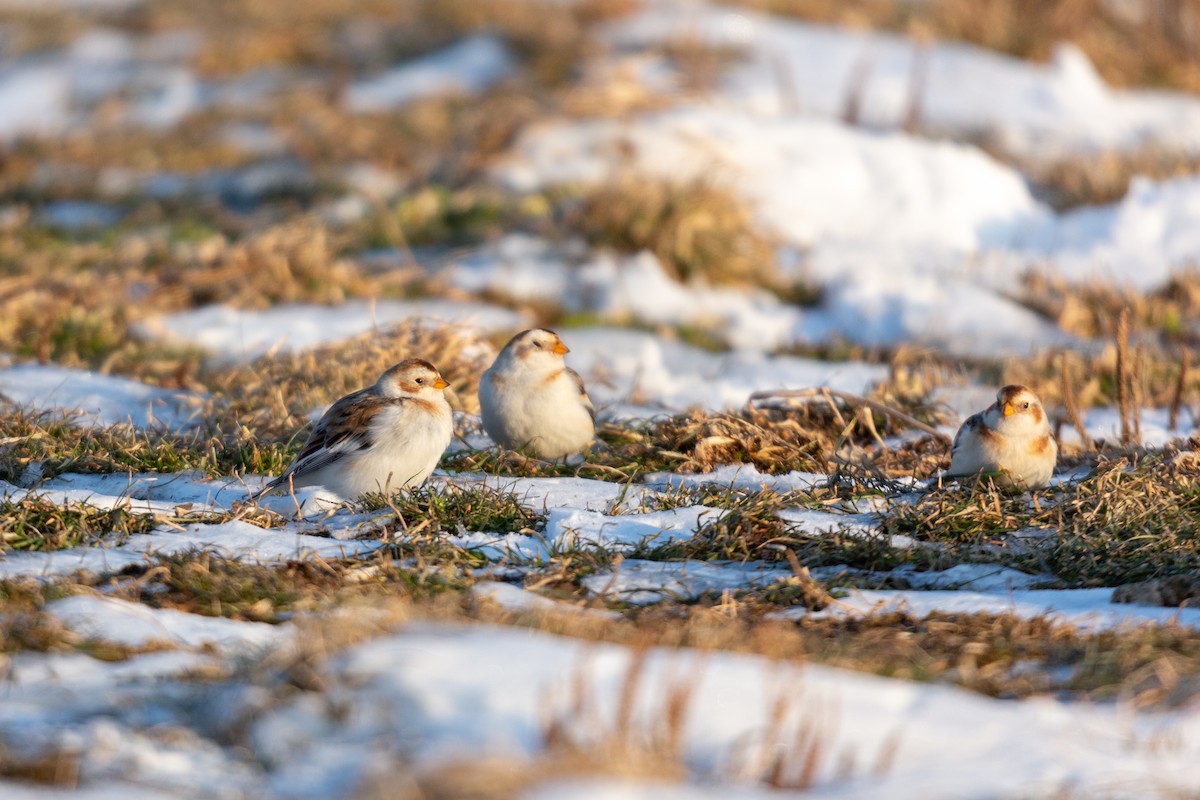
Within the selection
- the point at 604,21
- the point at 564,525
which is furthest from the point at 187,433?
the point at 604,21

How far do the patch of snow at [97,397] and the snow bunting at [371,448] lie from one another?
1099 mm

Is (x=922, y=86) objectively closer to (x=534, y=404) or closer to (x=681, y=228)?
(x=681, y=228)

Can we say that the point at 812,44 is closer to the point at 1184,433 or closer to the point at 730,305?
the point at 730,305

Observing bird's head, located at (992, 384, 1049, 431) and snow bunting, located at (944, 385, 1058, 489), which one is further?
bird's head, located at (992, 384, 1049, 431)

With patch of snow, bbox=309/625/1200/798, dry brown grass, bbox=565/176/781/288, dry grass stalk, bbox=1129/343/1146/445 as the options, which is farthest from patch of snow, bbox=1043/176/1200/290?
patch of snow, bbox=309/625/1200/798

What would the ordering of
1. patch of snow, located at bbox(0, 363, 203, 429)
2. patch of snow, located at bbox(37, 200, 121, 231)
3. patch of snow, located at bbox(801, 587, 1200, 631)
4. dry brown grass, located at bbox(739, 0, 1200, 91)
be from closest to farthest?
patch of snow, located at bbox(801, 587, 1200, 631)
patch of snow, located at bbox(0, 363, 203, 429)
patch of snow, located at bbox(37, 200, 121, 231)
dry brown grass, located at bbox(739, 0, 1200, 91)

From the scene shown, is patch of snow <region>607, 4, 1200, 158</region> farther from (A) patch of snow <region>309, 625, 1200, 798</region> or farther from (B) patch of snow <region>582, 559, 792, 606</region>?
(A) patch of snow <region>309, 625, 1200, 798</region>

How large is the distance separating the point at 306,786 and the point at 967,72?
12.1 meters

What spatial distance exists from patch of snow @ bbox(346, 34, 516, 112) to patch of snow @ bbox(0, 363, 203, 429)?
21.4ft

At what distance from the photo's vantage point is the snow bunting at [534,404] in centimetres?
523

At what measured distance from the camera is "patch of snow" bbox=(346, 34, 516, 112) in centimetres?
1264

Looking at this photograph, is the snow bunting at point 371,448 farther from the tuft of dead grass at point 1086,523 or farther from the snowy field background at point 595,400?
the tuft of dead grass at point 1086,523

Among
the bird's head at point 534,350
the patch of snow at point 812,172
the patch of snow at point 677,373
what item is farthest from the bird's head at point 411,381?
the patch of snow at point 812,172

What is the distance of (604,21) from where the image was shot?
45.1ft
